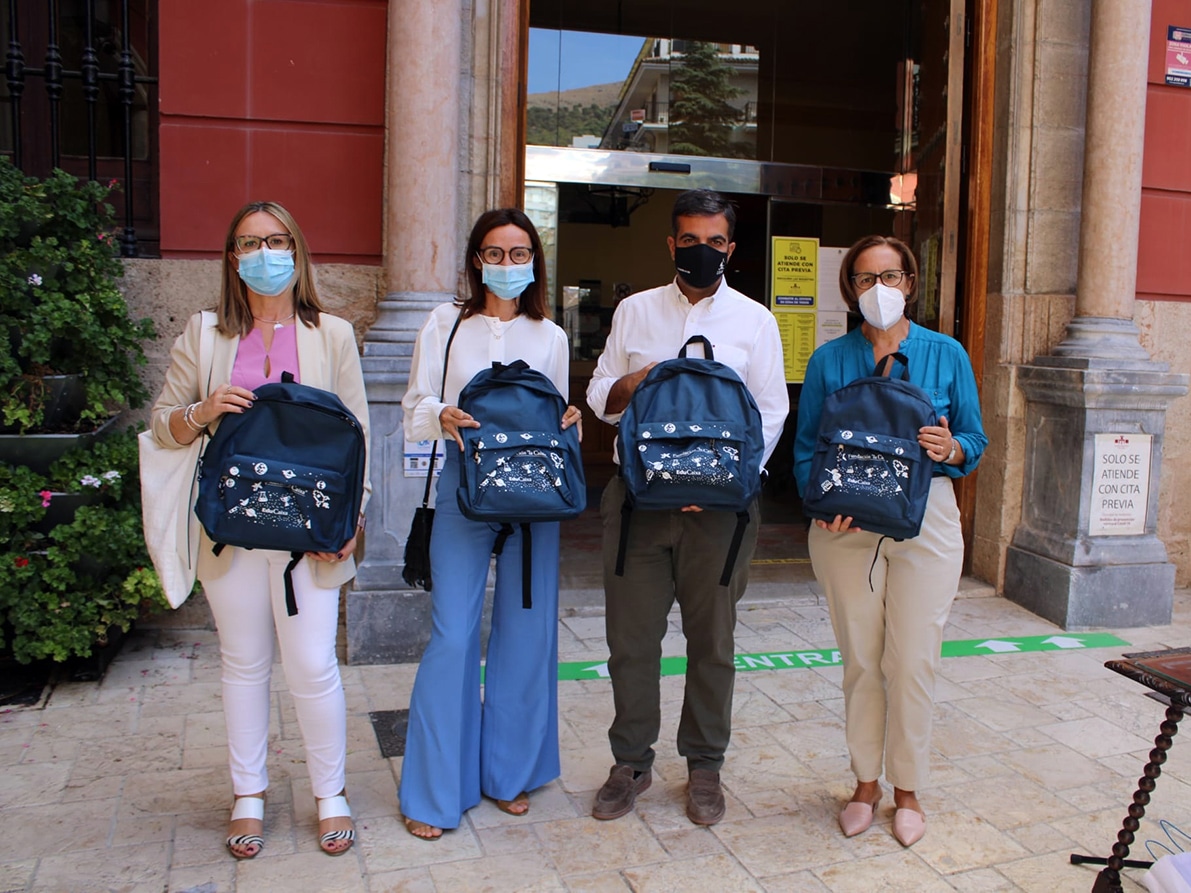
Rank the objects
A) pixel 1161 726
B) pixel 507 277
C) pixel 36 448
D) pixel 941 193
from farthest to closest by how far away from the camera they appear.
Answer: pixel 941 193 < pixel 36 448 < pixel 507 277 < pixel 1161 726

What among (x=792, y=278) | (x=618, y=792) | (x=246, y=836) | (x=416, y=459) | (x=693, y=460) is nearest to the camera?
(x=693, y=460)

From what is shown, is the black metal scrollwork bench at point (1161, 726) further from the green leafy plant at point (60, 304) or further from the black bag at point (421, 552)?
the green leafy plant at point (60, 304)

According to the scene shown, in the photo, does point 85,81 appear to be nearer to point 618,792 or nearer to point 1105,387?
point 618,792

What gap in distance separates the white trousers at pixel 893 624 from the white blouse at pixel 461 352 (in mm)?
1064

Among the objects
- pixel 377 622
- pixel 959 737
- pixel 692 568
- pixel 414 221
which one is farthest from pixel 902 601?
pixel 414 221

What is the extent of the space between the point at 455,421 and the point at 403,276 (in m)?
2.07

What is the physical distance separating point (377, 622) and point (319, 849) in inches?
67.9

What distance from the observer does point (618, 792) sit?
3455 mm

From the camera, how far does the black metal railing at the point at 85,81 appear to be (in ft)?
16.1

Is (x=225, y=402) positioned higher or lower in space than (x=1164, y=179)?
lower

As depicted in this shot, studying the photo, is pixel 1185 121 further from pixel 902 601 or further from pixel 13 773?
pixel 13 773

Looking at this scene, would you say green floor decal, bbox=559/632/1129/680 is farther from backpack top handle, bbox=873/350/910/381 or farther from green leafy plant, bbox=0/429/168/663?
backpack top handle, bbox=873/350/910/381

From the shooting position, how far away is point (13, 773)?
3.67 metres

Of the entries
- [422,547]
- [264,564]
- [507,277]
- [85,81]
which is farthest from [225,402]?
[85,81]
